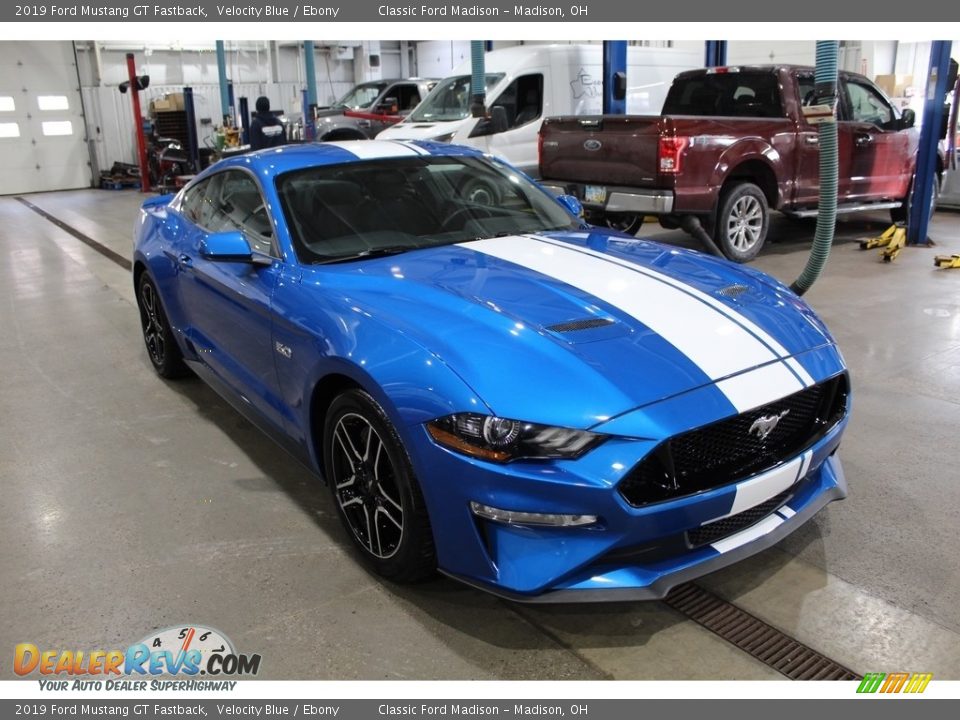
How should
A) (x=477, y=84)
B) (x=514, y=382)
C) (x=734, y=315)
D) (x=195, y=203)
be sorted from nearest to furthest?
(x=514, y=382), (x=734, y=315), (x=195, y=203), (x=477, y=84)

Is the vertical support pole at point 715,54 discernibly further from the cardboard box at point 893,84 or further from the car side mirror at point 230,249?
the car side mirror at point 230,249

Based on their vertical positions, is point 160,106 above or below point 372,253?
above

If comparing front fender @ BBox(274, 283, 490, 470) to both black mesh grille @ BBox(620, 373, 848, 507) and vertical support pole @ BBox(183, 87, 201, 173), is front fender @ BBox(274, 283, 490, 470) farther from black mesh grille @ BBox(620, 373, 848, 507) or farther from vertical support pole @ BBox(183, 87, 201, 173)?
vertical support pole @ BBox(183, 87, 201, 173)

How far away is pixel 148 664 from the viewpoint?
2363 millimetres

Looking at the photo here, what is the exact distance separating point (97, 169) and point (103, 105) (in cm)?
148

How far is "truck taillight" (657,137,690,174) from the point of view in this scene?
663 centimetres

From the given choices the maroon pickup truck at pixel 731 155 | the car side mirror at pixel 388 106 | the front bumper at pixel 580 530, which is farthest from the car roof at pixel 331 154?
the car side mirror at pixel 388 106

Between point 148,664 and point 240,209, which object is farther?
point 240,209

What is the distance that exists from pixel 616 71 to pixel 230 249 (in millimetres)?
7120

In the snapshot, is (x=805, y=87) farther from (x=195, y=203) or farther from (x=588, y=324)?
(x=588, y=324)

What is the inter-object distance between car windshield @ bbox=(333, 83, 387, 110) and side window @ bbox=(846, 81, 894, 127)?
9295mm

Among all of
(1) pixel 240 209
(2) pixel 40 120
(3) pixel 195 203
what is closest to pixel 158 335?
(3) pixel 195 203

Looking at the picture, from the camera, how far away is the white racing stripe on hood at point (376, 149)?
12.1 ft

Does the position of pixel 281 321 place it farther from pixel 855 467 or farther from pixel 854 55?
→ pixel 854 55
